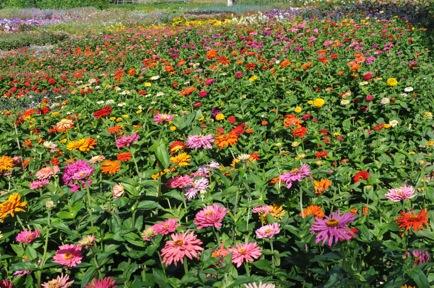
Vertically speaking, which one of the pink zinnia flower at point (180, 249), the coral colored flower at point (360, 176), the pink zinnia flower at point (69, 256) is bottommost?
the coral colored flower at point (360, 176)

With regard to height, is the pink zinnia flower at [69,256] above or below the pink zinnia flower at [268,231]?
above

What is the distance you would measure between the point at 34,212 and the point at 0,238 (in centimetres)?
21

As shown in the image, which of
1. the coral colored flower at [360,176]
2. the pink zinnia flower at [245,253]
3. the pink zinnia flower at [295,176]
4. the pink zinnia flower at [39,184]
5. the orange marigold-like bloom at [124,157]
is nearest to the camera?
the pink zinnia flower at [245,253]

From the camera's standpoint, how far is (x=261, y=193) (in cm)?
206

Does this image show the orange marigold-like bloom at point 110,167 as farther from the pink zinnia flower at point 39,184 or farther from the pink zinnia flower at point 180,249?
the pink zinnia flower at point 180,249

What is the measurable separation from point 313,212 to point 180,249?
0.56 m

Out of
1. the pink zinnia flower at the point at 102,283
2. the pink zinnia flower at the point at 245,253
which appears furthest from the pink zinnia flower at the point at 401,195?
the pink zinnia flower at the point at 102,283

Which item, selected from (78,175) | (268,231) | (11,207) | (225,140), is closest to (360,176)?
(225,140)

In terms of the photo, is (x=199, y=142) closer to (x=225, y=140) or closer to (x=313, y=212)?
(x=225, y=140)

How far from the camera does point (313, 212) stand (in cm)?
187

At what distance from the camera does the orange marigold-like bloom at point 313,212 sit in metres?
1.85

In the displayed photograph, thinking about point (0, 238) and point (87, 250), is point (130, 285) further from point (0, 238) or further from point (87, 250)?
point (0, 238)

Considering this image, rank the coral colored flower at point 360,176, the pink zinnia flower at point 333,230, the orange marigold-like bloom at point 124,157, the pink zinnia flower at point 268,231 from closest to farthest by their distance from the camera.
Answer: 1. the pink zinnia flower at point 333,230
2. the pink zinnia flower at point 268,231
3. the coral colored flower at point 360,176
4. the orange marigold-like bloom at point 124,157

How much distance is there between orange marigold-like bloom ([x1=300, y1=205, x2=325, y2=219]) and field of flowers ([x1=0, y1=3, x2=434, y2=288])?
0.01 meters
